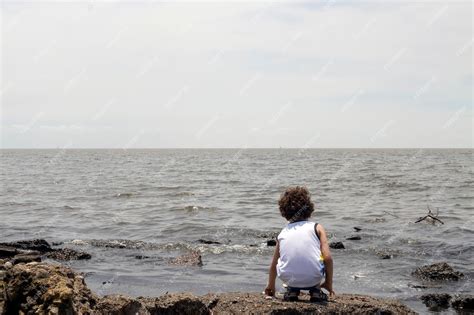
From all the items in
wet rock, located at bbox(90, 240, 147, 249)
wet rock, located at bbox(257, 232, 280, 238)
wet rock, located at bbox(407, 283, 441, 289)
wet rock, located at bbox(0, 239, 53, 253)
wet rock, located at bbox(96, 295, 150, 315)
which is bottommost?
wet rock, located at bbox(407, 283, 441, 289)

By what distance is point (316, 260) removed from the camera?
21.3 ft

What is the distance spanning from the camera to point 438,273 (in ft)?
42.1

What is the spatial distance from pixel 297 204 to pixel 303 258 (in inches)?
23.8

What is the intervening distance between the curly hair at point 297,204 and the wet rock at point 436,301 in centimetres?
489

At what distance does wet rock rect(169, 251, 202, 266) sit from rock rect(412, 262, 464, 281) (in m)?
5.06

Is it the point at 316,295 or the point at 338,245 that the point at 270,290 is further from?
the point at 338,245

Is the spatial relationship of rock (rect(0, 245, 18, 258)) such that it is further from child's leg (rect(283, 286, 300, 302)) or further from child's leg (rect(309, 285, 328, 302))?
child's leg (rect(309, 285, 328, 302))

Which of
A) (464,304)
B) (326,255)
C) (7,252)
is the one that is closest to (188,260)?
(7,252)

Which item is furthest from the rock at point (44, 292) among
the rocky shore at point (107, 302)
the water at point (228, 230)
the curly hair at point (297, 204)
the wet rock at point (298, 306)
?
the water at point (228, 230)

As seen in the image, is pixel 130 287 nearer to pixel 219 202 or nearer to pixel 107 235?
pixel 107 235

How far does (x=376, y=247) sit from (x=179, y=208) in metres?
11.3

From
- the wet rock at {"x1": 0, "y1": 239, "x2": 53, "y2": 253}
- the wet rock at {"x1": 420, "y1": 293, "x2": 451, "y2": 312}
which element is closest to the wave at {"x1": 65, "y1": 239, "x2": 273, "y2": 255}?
the wet rock at {"x1": 0, "y1": 239, "x2": 53, "y2": 253}

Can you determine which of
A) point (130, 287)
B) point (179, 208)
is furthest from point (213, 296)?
point (179, 208)

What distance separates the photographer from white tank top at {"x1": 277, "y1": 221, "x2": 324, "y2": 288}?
6465 millimetres
